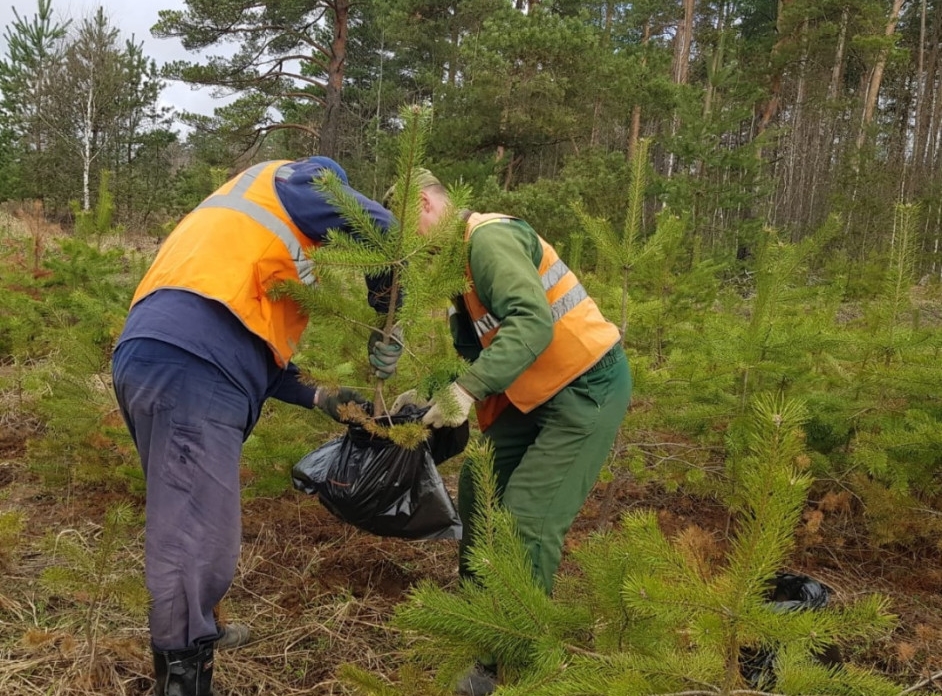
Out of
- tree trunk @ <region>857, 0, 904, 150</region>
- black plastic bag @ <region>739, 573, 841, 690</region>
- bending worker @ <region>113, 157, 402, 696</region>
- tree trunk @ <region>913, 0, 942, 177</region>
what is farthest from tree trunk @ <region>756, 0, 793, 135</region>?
bending worker @ <region>113, 157, 402, 696</region>

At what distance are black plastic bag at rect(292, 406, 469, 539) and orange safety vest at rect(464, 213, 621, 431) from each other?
0.41m

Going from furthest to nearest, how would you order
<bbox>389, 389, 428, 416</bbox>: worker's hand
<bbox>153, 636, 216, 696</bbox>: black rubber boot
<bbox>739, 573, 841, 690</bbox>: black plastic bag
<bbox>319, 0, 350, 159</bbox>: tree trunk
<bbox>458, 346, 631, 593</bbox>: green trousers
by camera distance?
<bbox>319, 0, 350, 159</bbox>: tree trunk → <bbox>389, 389, 428, 416</bbox>: worker's hand → <bbox>458, 346, 631, 593</bbox>: green trousers → <bbox>153, 636, 216, 696</bbox>: black rubber boot → <bbox>739, 573, 841, 690</bbox>: black plastic bag

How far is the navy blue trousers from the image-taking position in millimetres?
1948

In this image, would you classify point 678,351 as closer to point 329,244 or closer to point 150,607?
point 329,244

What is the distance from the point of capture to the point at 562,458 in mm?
2379

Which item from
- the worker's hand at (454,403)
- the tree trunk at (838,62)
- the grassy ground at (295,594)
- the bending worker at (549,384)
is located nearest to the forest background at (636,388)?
the grassy ground at (295,594)

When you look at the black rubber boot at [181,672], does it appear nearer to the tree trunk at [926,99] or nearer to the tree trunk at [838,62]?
the tree trunk at [838,62]

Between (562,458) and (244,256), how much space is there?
4.32 ft

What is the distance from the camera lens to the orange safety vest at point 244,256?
6.55 ft

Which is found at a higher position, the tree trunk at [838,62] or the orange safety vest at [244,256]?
the tree trunk at [838,62]

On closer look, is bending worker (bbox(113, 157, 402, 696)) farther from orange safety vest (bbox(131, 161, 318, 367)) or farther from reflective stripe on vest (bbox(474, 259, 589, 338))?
reflective stripe on vest (bbox(474, 259, 589, 338))

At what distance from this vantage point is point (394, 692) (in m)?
1.36

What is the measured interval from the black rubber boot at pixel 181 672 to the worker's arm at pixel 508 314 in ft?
3.94

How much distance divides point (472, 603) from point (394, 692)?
25 cm
